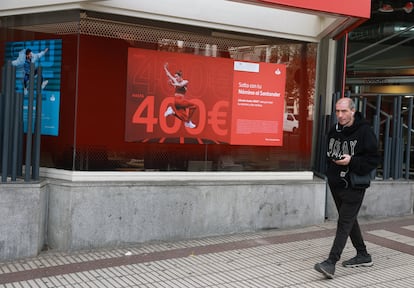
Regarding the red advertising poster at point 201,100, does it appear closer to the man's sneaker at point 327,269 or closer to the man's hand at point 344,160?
the man's hand at point 344,160

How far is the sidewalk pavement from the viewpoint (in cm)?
460

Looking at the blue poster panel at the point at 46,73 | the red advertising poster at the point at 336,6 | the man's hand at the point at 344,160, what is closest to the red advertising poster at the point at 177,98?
the blue poster panel at the point at 46,73

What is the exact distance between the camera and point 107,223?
559 centimetres

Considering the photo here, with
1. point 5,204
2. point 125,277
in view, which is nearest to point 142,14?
point 5,204

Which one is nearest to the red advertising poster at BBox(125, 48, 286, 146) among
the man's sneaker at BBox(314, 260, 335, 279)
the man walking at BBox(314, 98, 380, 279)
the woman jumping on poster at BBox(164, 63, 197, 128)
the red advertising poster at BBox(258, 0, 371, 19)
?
the woman jumping on poster at BBox(164, 63, 197, 128)

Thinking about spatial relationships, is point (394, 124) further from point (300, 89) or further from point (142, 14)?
point (142, 14)

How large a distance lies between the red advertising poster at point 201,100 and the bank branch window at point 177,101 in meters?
0.01

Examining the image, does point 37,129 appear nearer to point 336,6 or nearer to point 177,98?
point 177,98

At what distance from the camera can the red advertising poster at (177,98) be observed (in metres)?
5.97

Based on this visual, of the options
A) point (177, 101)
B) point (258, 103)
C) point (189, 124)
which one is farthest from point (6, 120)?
point (258, 103)

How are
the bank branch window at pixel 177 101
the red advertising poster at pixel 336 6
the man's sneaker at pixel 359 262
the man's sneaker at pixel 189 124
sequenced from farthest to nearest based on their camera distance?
the man's sneaker at pixel 189 124 → the bank branch window at pixel 177 101 → the red advertising poster at pixel 336 6 → the man's sneaker at pixel 359 262

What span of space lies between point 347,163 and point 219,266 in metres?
1.68

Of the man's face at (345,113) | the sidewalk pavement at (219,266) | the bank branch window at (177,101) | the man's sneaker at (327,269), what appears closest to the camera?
the sidewalk pavement at (219,266)

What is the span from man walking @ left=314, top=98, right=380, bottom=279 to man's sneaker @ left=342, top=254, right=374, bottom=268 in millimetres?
441
